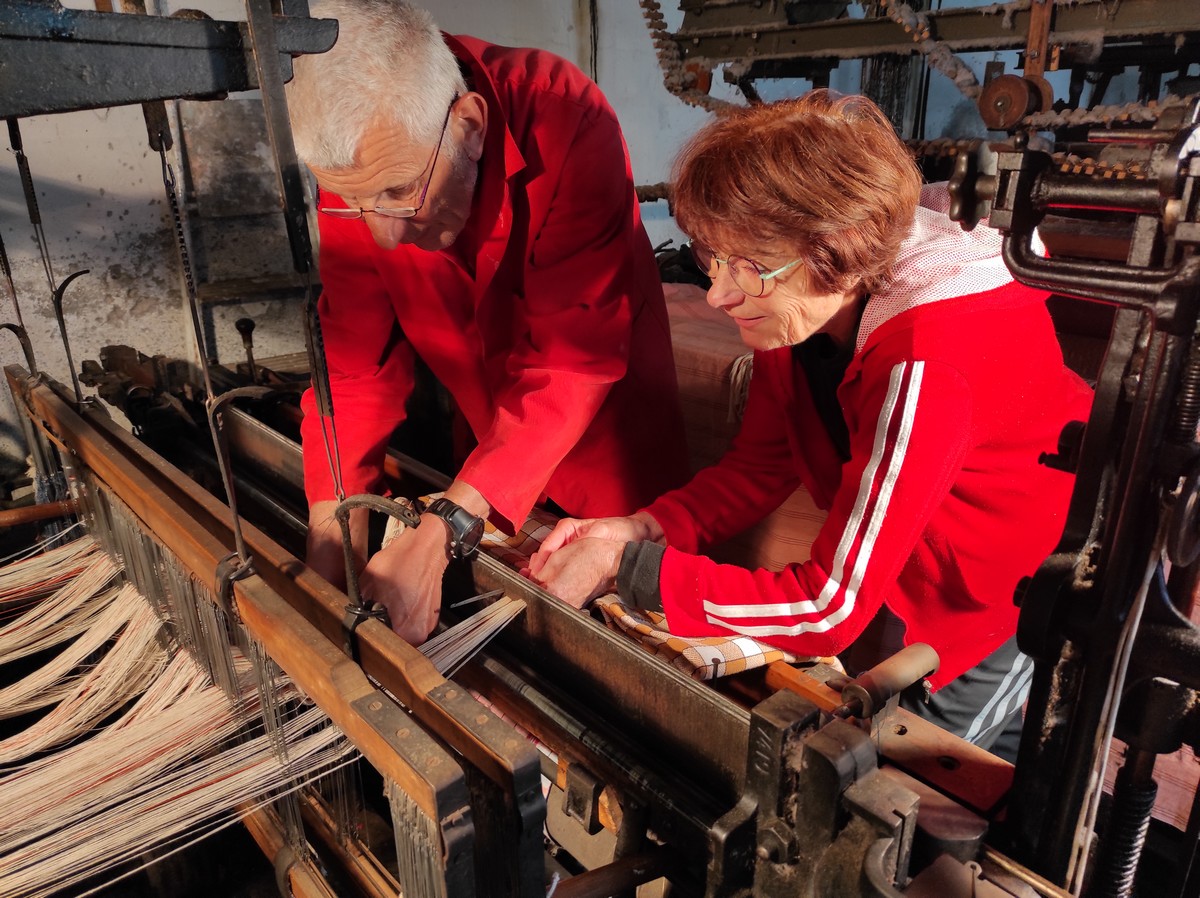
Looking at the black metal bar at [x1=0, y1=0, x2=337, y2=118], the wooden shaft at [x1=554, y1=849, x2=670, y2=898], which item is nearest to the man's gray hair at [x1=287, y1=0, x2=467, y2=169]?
the black metal bar at [x1=0, y1=0, x2=337, y2=118]

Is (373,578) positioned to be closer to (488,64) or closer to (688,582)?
(688,582)

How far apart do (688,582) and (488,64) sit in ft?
3.44

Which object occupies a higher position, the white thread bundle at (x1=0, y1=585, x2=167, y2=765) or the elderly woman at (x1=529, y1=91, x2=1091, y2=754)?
the elderly woman at (x1=529, y1=91, x2=1091, y2=754)

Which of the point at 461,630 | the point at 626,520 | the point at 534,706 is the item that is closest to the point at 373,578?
the point at 461,630

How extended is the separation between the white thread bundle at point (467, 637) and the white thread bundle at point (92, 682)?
0.68 metres

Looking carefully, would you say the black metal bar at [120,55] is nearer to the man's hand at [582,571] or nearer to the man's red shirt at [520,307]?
the man's red shirt at [520,307]

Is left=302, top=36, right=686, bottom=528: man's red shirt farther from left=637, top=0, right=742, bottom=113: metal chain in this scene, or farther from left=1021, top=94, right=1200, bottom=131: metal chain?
left=637, top=0, right=742, bottom=113: metal chain

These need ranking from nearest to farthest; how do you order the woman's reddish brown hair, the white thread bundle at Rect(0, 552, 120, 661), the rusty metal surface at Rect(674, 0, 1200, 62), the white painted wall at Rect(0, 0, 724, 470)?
the woman's reddish brown hair
the white thread bundle at Rect(0, 552, 120, 661)
the white painted wall at Rect(0, 0, 724, 470)
the rusty metal surface at Rect(674, 0, 1200, 62)

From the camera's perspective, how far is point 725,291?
1.33 meters

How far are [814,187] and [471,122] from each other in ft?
2.14

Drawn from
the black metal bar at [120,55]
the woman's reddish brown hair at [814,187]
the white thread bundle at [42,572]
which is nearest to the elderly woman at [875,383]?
the woman's reddish brown hair at [814,187]

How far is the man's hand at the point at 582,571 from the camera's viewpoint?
1516 mm

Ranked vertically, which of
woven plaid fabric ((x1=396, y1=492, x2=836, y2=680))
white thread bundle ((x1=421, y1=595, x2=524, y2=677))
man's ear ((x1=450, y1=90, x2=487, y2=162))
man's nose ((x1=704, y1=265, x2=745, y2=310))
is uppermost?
man's ear ((x1=450, y1=90, x2=487, y2=162))

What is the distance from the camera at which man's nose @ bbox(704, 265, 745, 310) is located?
1.33 m
